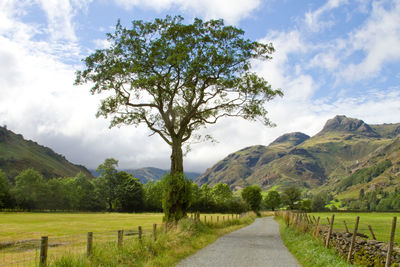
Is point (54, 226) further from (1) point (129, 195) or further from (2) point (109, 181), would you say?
(2) point (109, 181)

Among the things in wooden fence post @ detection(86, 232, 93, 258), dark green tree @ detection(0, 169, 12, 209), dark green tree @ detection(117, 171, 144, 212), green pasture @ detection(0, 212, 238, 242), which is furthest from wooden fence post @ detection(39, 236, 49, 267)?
dark green tree @ detection(117, 171, 144, 212)

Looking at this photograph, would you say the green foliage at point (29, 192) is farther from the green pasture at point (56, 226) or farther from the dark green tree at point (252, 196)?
the dark green tree at point (252, 196)

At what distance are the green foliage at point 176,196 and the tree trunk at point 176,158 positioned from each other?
0.98 metres

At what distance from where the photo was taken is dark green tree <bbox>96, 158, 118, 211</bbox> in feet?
363

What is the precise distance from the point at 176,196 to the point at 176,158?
3.57 metres

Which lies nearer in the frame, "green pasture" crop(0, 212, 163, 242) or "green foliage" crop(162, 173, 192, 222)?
"green foliage" crop(162, 173, 192, 222)

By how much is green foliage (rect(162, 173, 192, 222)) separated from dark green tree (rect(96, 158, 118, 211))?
89.5 metres

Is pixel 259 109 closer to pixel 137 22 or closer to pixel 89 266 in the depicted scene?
pixel 137 22

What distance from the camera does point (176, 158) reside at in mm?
27219

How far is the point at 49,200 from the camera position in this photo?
104 m

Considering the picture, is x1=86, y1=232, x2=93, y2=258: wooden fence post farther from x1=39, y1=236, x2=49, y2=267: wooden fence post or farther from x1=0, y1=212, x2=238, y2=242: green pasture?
x1=0, y1=212, x2=238, y2=242: green pasture

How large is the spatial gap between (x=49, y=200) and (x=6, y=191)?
13899mm

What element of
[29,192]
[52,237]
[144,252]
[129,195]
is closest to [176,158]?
[52,237]

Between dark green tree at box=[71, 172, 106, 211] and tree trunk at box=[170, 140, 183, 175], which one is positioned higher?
tree trunk at box=[170, 140, 183, 175]
